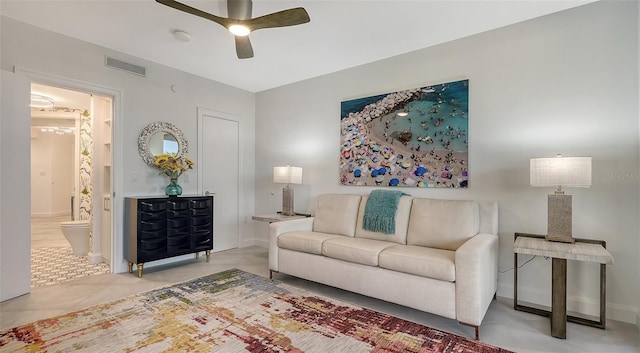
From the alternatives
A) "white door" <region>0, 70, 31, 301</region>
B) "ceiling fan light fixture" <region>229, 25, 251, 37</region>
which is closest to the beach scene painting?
"ceiling fan light fixture" <region>229, 25, 251, 37</region>

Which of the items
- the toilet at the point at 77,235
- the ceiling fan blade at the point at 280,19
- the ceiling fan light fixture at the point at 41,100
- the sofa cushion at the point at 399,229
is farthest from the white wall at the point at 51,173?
the sofa cushion at the point at 399,229

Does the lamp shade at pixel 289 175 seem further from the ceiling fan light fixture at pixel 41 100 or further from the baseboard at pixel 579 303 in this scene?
the ceiling fan light fixture at pixel 41 100

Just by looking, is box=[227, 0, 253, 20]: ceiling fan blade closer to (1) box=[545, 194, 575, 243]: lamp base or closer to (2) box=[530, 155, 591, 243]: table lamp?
(2) box=[530, 155, 591, 243]: table lamp

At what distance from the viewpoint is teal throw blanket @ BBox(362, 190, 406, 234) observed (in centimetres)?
315

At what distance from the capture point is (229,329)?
225 centimetres

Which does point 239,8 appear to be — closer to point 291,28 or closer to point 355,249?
point 291,28

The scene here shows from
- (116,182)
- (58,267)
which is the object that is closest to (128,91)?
(116,182)

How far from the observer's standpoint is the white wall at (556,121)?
2.43 meters

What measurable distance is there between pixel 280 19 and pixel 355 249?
2.02 meters

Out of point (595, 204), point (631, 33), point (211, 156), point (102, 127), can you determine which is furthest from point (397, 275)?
point (102, 127)

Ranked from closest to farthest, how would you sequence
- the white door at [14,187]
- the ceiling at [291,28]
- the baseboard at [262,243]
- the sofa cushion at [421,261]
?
the sofa cushion at [421,261]
the ceiling at [291,28]
the white door at [14,187]
the baseboard at [262,243]

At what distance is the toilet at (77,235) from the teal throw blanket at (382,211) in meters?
4.03

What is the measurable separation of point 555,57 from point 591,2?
465 mm

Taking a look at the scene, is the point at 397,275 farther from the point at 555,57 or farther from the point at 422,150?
the point at 555,57
